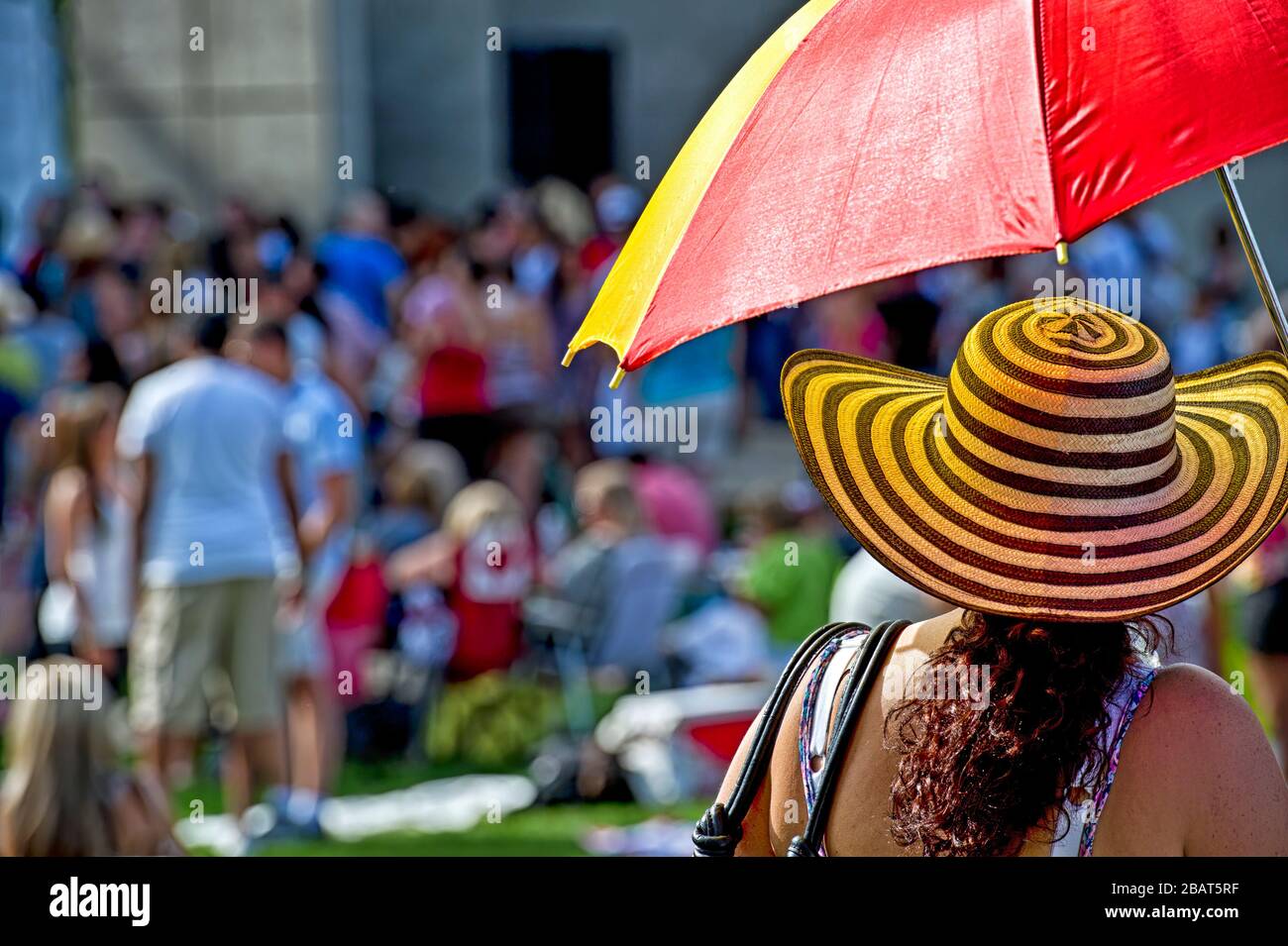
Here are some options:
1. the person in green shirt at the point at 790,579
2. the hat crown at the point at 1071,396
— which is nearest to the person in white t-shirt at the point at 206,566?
the person in green shirt at the point at 790,579

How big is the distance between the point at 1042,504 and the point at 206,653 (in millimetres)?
5628

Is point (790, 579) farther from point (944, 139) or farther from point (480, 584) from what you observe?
point (944, 139)

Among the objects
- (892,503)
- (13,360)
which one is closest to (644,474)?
(13,360)

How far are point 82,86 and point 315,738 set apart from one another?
36.1ft

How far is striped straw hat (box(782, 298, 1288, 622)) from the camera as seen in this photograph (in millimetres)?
1930

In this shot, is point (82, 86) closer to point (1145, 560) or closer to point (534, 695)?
point (534, 695)

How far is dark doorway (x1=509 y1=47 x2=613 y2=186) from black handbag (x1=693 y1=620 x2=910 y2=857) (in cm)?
1651

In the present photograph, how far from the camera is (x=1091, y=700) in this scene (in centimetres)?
190

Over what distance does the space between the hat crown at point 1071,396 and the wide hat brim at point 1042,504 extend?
1.1 inches

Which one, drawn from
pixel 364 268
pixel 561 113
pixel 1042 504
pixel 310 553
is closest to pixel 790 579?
pixel 310 553

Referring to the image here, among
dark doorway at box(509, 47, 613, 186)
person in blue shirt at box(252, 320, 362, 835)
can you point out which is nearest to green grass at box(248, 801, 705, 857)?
person in blue shirt at box(252, 320, 362, 835)

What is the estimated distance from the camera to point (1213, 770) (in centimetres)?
184

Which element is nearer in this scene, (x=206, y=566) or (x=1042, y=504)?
(x=1042, y=504)
